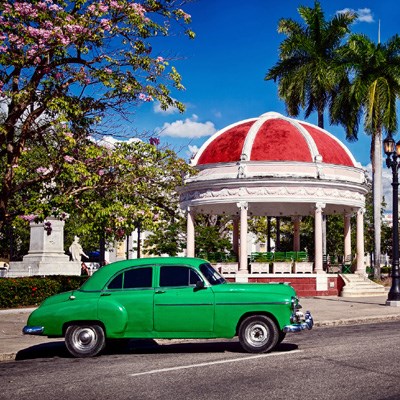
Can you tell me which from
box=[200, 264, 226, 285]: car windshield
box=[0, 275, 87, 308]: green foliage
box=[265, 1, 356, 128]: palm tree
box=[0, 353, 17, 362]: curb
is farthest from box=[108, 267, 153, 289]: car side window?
box=[265, 1, 356, 128]: palm tree

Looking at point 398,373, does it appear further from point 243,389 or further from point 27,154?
point 27,154

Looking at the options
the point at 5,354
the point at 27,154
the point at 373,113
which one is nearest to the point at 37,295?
the point at 27,154

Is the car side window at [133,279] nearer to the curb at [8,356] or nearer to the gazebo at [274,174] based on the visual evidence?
the curb at [8,356]

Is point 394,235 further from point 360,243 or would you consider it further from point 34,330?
point 34,330

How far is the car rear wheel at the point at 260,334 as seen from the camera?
11.6 metres

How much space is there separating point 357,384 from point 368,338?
5.78 m

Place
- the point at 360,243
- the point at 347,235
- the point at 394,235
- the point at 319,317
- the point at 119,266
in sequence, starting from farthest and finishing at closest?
the point at 347,235 < the point at 360,243 < the point at 394,235 < the point at 319,317 < the point at 119,266

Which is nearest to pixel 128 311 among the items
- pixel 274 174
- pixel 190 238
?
pixel 274 174

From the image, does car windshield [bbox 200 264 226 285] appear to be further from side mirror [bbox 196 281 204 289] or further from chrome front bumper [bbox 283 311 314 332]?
chrome front bumper [bbox 283 311 314 332]

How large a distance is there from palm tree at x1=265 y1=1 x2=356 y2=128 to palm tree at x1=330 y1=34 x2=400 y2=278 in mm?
3195

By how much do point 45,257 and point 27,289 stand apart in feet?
20.0

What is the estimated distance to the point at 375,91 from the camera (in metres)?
39.8

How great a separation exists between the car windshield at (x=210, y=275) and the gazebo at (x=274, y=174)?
1837cm

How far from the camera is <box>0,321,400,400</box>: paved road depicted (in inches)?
320
